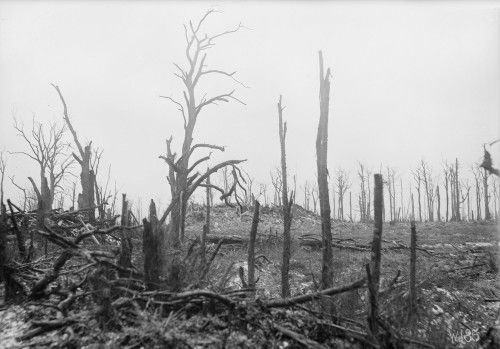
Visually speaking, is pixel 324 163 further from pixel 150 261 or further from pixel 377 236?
pixel 150 261

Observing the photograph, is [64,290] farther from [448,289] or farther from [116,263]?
[448,289]

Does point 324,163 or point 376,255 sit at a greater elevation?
point 324,163

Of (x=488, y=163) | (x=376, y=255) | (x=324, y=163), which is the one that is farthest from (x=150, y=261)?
(x=324, y=163)

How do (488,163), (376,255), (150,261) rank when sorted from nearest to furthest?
(150,261)
(488,163)
(376,255)

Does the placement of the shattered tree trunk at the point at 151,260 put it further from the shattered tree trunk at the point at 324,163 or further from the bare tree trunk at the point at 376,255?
the shattered tree trunk at the point at 324,163

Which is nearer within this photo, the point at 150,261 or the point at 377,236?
the point at 150,261

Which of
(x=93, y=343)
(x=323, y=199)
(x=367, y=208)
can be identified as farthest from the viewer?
(x=367, y=208)

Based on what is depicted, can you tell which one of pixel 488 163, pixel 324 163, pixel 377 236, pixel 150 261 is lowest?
pixel 150 261

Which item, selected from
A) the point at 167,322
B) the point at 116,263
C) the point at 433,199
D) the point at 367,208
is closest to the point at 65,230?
the point at 116,263

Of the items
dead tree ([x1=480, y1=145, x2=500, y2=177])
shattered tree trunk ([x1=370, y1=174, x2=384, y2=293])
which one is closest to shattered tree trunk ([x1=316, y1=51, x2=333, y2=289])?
shattered tree trunk ([x1=370, y1=174, x2=384, y2=293])

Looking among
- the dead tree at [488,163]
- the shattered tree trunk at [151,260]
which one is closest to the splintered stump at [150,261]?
the shattered tree trunk at [151,260]

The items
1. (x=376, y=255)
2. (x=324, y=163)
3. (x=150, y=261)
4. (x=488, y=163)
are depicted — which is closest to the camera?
(x=150, y=261)

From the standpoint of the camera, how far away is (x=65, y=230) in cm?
930

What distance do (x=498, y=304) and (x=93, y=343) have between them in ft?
33.3
